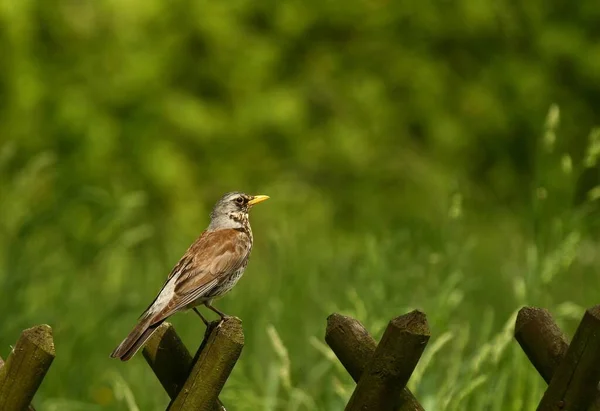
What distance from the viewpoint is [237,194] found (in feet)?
14.1

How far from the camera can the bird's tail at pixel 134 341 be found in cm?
311

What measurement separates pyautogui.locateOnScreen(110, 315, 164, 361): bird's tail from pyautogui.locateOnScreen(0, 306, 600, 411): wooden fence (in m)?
0.19

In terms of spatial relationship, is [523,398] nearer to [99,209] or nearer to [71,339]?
[71,339]

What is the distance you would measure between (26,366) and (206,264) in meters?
1.08

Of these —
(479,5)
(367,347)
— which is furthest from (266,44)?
(367,347)

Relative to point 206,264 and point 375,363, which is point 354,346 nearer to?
point 375,363

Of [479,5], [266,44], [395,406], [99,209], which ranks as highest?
[479,5]

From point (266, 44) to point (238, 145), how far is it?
0.80 meters

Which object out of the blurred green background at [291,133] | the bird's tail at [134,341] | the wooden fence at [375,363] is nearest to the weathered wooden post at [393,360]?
the wooden fence at [375,363]

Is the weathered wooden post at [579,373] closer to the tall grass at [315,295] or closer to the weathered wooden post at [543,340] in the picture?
the weathered wooden post at [543,340]

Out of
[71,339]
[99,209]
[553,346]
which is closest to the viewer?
[553,346]

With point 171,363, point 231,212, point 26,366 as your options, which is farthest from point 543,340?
point 231,212

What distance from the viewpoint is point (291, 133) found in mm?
9172

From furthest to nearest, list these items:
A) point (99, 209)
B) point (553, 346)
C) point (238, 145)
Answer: point (238, 145) < point (99, 209) < point (553, 346)
